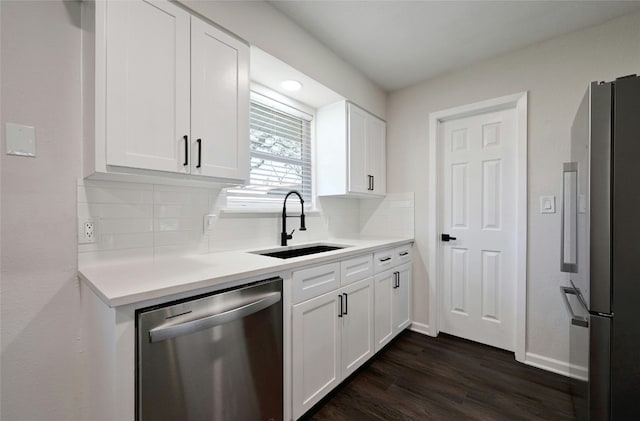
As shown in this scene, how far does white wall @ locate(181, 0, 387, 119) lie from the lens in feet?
5.05

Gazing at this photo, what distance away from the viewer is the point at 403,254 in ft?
8.61

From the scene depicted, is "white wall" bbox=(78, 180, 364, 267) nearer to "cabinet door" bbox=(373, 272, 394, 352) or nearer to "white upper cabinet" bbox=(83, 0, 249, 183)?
"white upper cabinet" bbox=(83, 0, 249, 183)

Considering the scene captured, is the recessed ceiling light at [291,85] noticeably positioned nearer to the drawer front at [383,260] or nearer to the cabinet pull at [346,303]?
the drawer front at [383,260]

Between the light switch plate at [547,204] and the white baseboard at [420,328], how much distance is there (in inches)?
56.6

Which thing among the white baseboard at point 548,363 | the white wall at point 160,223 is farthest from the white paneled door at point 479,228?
the white wall at point 160,223

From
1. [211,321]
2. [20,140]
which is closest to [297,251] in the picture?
[211,321]

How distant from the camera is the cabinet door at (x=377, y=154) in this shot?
2.73 meters

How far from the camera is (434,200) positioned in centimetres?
265

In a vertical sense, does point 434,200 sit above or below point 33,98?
below

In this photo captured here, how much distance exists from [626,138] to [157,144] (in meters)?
1.97

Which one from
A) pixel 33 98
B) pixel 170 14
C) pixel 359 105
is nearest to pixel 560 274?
pixel 359 105

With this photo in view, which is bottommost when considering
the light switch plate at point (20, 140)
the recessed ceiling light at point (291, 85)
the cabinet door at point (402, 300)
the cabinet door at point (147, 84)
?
the cabinet door at point (402, 300)

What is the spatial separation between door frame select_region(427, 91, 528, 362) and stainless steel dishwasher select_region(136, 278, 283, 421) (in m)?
1.81

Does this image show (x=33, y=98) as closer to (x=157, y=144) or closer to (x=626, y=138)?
(x=157, y=144)
